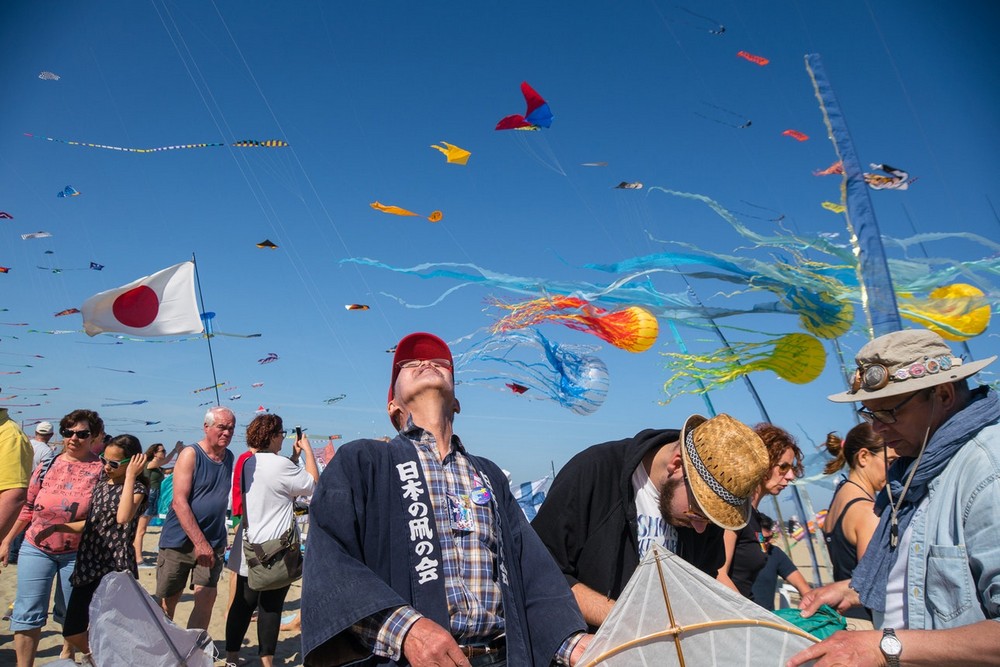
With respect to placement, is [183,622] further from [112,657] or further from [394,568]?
[394,568]

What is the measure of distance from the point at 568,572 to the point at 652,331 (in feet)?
23.1

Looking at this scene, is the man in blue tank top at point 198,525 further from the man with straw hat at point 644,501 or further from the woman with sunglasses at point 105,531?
the man with straw hat at point 644,501

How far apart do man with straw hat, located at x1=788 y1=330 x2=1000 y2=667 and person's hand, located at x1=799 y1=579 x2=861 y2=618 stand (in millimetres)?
395

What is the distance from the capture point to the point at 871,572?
209 centimetres

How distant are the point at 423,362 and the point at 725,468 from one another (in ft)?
3.43

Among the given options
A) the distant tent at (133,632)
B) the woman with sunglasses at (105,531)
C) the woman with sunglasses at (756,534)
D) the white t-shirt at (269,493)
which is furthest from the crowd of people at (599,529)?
the white t-shirt at (269,493)

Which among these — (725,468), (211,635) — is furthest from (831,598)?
(211,635)

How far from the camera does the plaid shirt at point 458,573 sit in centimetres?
156

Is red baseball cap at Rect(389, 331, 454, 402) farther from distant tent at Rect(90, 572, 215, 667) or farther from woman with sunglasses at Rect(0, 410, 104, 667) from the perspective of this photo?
woman with sunglasses at Rect(0, 410, 104, 667)

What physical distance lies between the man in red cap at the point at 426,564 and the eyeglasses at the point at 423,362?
34 mm

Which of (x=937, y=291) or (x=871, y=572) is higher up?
(x=937, y=291)

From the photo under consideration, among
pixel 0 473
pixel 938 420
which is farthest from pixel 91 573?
pixel 938 420

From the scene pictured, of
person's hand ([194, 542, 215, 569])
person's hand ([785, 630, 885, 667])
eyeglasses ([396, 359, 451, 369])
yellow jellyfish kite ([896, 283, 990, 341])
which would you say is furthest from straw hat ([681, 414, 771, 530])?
yellow jellyfish kite ([896, 283, 990, 341])

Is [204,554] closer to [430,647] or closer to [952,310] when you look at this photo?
[430,647]
